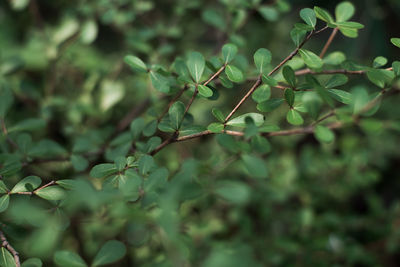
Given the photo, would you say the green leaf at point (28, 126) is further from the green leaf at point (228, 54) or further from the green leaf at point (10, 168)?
the green leaf at point (228, 54)

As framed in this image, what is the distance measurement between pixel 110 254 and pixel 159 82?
344 mm

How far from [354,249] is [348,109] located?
0.82 m

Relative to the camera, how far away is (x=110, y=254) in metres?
0.55

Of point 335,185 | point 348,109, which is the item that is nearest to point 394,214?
point 335,185

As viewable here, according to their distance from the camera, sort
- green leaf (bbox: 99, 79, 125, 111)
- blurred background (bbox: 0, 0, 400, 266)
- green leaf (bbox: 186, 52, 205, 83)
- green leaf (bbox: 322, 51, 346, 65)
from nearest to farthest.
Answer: green leaf (bbox: 186, 52, 205, 83) → green leaf (bbox: 322, 51, 346, 65) → blurred background (bbox: 0, 0, 400, 266) → green leaf (bbox: 99, 79, 125, 111)

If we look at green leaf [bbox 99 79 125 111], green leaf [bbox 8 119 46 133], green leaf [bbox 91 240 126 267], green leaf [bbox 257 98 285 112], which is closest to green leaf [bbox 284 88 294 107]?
green leaf [bbox 257 98 285 112]

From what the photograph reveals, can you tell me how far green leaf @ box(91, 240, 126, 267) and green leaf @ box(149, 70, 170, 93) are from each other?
309mm

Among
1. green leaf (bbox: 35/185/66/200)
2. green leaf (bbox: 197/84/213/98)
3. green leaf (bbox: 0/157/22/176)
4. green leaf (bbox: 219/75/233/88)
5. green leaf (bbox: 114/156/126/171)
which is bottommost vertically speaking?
green leaf (bbox: 0/157/22/176)

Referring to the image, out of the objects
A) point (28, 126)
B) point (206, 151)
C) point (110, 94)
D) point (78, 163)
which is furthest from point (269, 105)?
point (206, 151)

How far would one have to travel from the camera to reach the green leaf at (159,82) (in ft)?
2.27

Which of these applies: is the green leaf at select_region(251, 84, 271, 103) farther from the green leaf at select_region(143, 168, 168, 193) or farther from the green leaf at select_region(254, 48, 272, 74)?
the green leaf at select_region(143, 168, 168, 193)

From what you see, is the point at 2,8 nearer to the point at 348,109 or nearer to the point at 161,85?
the point at 161,85

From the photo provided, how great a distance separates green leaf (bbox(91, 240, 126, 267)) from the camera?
0.54m

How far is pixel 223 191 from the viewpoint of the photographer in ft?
1.61
